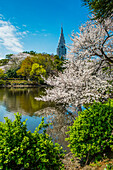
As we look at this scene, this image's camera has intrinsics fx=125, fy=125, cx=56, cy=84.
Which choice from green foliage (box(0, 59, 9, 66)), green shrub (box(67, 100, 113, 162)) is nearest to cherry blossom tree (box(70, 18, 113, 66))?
green shrub (box(67, 100, 113, 162))

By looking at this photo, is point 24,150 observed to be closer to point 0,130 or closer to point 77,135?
point 0,130

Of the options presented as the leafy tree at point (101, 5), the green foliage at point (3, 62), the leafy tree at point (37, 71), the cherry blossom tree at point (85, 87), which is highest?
the green foliage at point (3, 62)

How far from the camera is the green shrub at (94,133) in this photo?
3305 mm

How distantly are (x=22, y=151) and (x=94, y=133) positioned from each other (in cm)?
193

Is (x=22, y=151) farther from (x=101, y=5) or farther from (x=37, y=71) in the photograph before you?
(x=37, y=71)

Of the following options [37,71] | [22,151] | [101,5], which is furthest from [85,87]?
[37,71]

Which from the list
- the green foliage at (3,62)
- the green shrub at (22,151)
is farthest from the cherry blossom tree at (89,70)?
the green foliage at (3,62)

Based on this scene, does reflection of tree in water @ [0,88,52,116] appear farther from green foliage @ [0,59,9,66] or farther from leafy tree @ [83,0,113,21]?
green foliage @ [0,59,9,66]

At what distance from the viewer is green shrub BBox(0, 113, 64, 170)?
222 cm

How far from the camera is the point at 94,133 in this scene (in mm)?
3312

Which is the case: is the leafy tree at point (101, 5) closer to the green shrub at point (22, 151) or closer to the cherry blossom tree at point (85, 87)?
the cherry blossom tree at point (85, 87)

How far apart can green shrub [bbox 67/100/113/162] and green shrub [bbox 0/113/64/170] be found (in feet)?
3.41

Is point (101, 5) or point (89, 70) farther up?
point (101, 5)

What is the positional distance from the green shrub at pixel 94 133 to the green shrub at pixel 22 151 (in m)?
1.04
